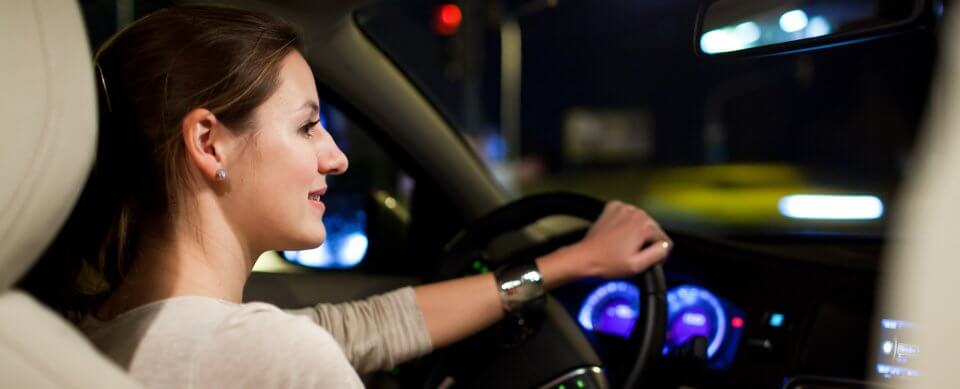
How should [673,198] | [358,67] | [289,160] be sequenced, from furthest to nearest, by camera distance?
1. [673,198]
2. [358,67]
3. [289,160]

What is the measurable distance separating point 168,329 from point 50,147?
0.49 metres

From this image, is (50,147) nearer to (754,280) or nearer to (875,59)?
(754,280)

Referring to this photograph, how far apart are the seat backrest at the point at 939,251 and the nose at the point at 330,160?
1219mm

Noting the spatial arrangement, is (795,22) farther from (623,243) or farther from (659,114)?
(659,114)

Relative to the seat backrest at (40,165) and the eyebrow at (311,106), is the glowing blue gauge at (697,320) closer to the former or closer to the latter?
the eyebrow at (311,106)

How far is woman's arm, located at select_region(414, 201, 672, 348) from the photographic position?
2305 mm

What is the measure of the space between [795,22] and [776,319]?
2.94 feet

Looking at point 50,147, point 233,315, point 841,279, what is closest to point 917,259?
point 50,147

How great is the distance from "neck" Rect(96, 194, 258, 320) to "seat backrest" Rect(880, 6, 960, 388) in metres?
1.18

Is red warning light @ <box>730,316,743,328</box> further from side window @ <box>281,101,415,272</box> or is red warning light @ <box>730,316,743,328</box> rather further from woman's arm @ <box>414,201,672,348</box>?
side window @ <box>281,101,415,272</box>

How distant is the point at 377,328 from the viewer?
236 cm

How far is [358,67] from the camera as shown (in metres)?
2.71

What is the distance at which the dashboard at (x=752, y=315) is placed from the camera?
2.27m

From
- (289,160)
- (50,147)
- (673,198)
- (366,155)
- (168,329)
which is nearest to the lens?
(50,147)
